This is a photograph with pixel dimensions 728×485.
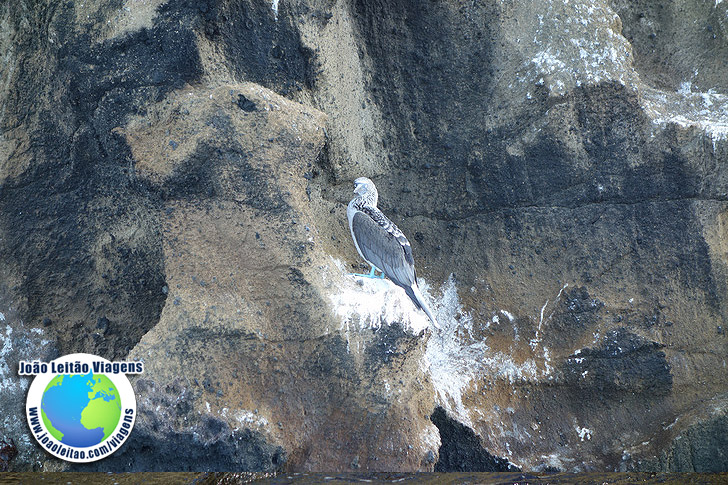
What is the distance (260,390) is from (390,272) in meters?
1.53

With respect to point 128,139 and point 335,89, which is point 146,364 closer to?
point 128,139

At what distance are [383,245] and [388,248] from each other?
0.18 feet

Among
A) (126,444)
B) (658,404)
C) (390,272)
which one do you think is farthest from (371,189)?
(658,404)

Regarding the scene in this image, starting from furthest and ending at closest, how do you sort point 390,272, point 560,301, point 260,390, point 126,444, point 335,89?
1. point 560,301
2. point 335,89
3. point 390,272
4. point 260,390
5. point 126,444

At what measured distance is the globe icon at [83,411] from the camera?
15.7 feet

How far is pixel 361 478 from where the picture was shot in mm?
5176

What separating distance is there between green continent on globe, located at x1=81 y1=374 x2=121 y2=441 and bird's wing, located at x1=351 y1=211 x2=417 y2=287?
243 centimetres

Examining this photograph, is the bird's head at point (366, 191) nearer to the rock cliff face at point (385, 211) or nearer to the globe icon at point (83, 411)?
the rock cliff face at point (385, 211)

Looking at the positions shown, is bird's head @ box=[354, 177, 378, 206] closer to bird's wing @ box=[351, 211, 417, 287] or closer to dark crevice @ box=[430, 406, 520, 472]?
bird's wing @ box=[351, 211, 417, 287]

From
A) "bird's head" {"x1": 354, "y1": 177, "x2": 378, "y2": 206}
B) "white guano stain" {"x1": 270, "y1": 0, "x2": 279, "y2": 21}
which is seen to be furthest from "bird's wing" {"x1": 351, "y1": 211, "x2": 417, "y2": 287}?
"white guano stain" {"x1": 270, "y1": 0, "x2": 279, "y2": 21}

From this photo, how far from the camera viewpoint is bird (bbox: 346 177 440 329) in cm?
548

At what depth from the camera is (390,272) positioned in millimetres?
5547

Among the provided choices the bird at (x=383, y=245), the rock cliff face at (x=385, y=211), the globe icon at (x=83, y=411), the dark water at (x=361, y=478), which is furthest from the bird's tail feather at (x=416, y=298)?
the globe icon at (x=83, y=411)

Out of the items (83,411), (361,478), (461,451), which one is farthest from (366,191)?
(83,411)
